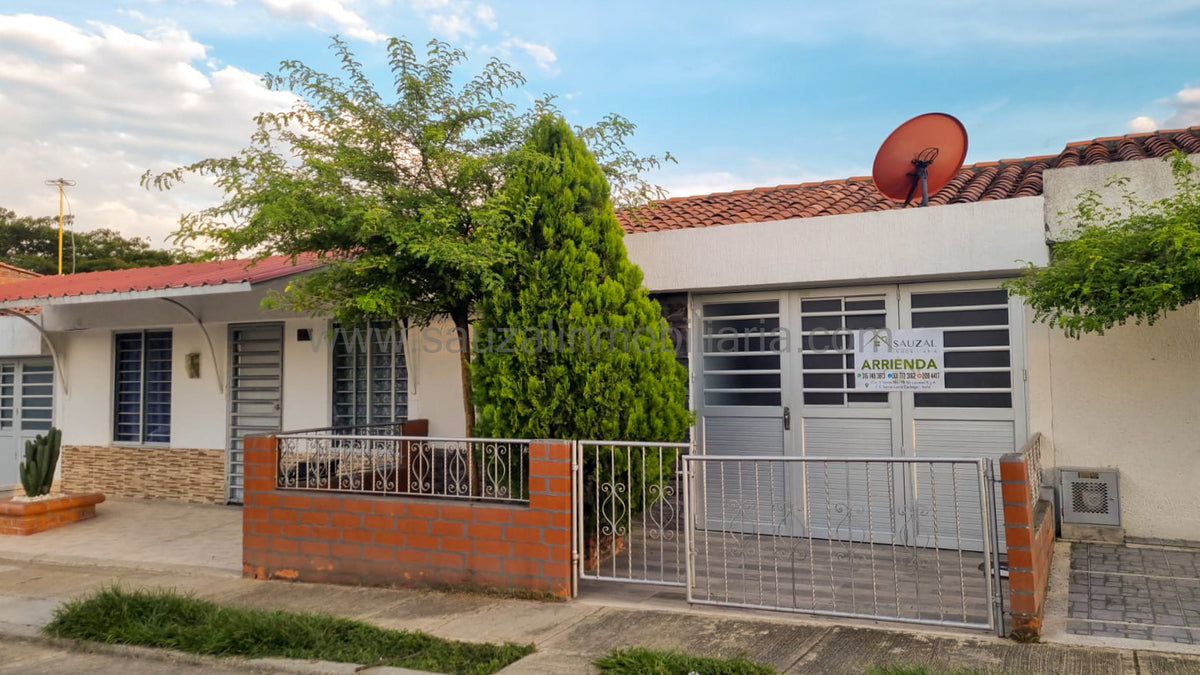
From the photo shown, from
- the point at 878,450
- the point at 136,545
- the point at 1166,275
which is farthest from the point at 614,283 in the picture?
the point at 136,545

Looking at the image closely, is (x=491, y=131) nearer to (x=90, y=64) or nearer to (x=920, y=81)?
(x=920, y=81)

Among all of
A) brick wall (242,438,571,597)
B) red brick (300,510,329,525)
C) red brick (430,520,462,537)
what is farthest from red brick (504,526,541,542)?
red brick (300,510,329,525)

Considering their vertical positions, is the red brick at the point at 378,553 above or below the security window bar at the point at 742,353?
below

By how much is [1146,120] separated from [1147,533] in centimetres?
533

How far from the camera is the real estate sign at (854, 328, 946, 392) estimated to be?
7.03 meters

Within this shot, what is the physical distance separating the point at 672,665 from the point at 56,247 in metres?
45.5

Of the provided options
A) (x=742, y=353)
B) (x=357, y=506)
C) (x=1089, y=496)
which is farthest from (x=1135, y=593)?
(x=357, y=506)

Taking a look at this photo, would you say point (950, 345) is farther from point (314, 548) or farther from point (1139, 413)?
point (314, 548)

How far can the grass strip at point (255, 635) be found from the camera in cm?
457

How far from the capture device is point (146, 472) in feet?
36.4

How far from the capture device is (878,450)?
23.6ft

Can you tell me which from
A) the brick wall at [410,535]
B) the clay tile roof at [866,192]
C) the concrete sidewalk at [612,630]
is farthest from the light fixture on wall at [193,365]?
the clay tile roof at [866,192]

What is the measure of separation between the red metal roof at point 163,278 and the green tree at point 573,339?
82.7 inches

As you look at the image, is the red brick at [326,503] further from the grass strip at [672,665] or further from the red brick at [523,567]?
the grass strip at [672,665]
